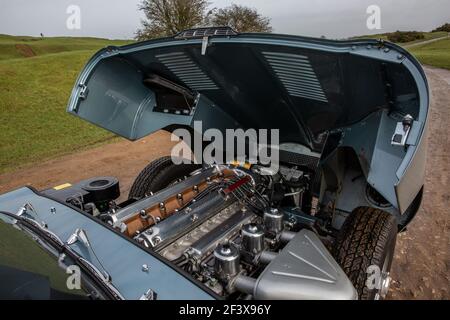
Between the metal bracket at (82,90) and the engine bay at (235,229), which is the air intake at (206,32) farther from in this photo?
the engine bay at (235,229)

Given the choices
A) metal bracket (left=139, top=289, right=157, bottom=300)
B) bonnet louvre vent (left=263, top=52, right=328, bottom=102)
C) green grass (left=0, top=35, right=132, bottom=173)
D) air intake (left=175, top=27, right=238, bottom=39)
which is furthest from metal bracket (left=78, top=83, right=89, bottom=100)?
green grass (left=0, top=35, right=132, bottom=173)

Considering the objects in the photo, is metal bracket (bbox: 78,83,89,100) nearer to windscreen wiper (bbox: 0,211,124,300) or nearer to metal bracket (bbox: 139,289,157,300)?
windscreen wiper (bbox: 0,211,124,300)

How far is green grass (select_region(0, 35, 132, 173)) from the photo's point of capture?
8.10 m

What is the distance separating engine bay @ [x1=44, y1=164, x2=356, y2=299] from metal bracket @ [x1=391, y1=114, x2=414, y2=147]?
0.68 m

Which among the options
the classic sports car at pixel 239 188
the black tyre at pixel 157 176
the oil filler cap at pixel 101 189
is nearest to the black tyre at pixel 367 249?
the classic sports car at pixel 239 188

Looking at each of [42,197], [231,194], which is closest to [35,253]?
[42,197]

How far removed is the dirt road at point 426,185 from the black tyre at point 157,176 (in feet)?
6.17

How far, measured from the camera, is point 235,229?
7.55 feet

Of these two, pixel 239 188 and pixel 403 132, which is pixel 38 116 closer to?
pixel 239 188

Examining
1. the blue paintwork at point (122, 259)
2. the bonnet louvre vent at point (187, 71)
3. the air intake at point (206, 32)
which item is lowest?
the blue paintwork at point (122, 259)

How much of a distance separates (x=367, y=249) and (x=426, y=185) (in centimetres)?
373

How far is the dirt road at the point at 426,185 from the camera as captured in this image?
306 cm

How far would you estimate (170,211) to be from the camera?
95.2 inches

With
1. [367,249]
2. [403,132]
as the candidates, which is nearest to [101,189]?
[367,249]
